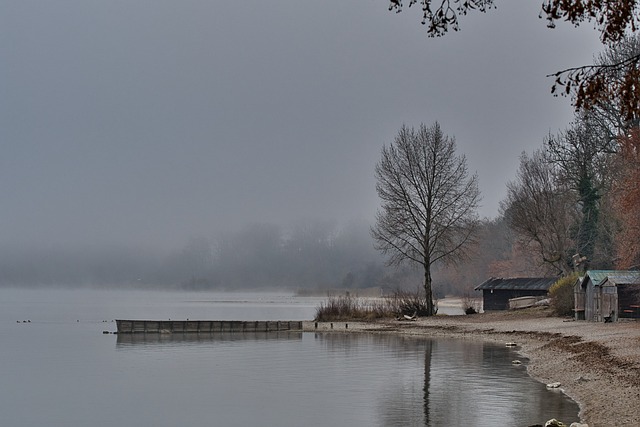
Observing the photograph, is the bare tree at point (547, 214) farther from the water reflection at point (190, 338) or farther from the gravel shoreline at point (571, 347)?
the water reflection at point (190, 338)

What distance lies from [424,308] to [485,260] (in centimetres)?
6870

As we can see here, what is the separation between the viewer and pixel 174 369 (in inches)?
1494

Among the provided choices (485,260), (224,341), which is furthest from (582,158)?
(485,260)

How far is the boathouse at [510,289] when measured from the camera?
6488 cm

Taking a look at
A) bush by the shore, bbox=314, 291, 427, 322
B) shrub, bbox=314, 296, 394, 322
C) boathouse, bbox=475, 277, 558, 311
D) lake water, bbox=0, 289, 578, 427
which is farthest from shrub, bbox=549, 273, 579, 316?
shrub, bbox=314, 296, 394, 322

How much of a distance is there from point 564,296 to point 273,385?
96.2 ft

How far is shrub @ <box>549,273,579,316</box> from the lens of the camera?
54.6m

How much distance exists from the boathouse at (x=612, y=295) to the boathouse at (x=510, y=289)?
13.7 meters

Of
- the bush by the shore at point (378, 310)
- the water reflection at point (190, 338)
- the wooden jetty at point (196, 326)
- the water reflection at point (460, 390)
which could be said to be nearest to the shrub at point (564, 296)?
the water reflection at point (460, 390)

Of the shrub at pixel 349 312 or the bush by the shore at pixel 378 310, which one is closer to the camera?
the bush by the shore at pixel 378 310

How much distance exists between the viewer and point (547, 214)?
66.9 meters

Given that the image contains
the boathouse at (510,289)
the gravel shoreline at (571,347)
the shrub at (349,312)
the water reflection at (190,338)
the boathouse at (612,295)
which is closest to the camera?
the gravel shoreline at (571,347)

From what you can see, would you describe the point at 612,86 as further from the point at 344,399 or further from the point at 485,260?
the point at 485,260

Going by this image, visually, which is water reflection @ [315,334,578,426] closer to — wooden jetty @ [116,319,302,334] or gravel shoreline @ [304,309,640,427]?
gravel shoreline @ [304,309,640,427]
